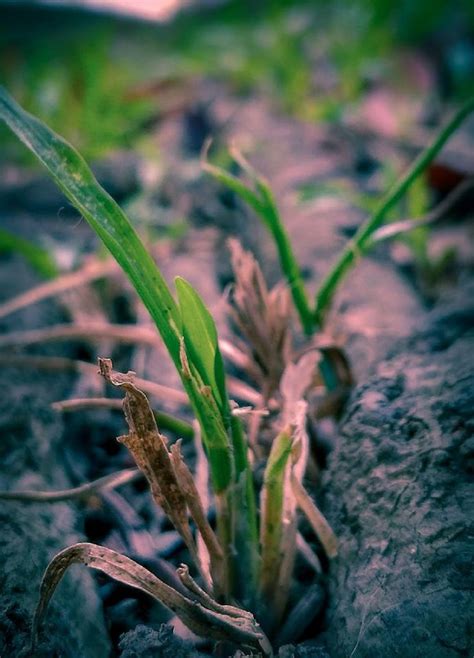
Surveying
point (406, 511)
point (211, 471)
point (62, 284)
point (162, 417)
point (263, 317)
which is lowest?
point (406, 511)

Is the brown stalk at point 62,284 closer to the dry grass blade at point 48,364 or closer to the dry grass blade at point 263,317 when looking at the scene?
the dry grass blade at point 48,364

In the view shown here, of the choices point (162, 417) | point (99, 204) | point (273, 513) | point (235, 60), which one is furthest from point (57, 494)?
point (235, 60)

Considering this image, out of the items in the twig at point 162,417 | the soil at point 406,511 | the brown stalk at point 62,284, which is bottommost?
the soil at point 406,511

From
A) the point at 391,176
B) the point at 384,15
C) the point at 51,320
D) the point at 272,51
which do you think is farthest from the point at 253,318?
the point at 384,15

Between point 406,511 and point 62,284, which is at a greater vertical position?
point 62,284

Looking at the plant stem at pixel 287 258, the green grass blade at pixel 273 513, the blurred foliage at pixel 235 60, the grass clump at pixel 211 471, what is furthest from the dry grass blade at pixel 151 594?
the blurred foliage at pixel 235 60

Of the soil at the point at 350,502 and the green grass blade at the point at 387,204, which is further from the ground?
the green grass blade at the point at 387,204

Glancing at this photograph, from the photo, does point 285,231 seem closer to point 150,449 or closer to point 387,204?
point 387,204
